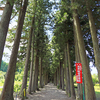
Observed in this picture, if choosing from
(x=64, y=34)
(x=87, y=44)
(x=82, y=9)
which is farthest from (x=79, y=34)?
(x=87, y=44)

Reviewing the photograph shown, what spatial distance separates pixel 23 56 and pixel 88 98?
10292mm

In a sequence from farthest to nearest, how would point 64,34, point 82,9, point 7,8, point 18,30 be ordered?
point 64,34 → point 82,9 → point 18,30 → point 7,8

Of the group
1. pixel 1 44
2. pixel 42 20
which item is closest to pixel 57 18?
pixel 42 20

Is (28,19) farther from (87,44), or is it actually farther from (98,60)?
(98,60)

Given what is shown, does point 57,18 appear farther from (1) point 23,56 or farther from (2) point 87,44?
(1) point 23,56

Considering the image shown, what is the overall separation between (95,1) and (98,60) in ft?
13.9

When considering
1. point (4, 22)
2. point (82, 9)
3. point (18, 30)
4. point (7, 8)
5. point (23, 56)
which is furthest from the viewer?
point (23, 56)

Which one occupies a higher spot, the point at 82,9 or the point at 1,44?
the point at 82,9

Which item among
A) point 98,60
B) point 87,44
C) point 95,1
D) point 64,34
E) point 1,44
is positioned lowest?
point 98,60

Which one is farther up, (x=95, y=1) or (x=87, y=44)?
(x=95, y=1)

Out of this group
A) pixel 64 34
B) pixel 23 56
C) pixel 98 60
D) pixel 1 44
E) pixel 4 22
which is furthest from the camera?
pixel 23 56

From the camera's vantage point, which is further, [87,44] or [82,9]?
[87,44]

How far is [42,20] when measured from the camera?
11.1 m

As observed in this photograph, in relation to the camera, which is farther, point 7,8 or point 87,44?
point 87,44
